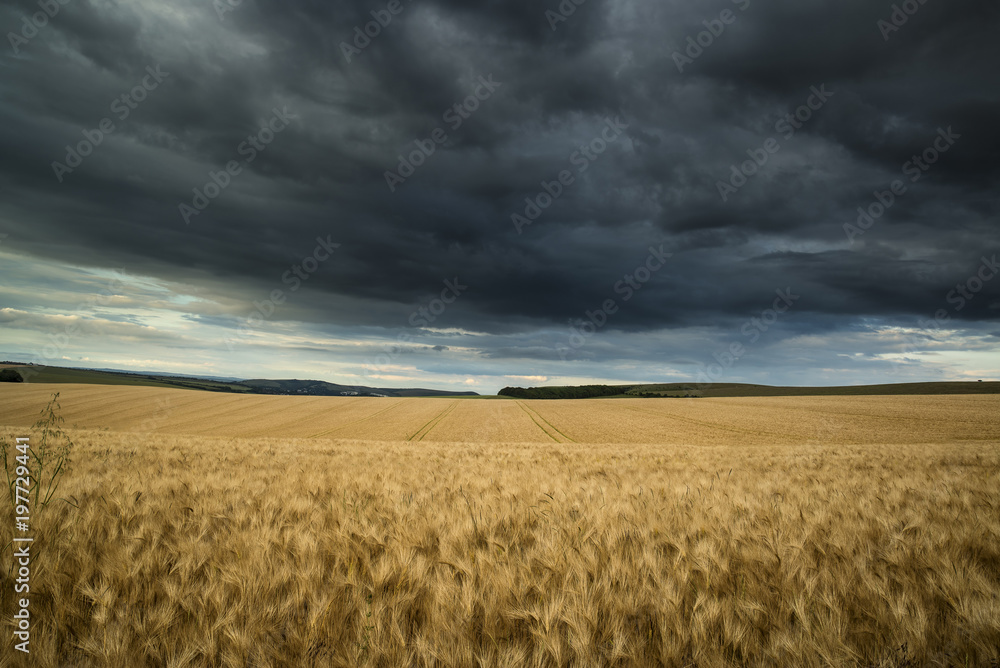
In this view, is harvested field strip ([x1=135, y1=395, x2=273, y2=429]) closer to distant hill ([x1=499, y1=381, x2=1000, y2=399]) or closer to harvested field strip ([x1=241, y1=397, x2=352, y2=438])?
harvested field strip ([x1=241, y1=397, x2=352, y2=438])

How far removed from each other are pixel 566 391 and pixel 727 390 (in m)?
40.7

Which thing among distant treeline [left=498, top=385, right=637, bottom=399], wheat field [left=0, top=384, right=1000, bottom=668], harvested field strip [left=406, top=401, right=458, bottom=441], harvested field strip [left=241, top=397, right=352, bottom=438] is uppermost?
wheat field [left=0, top=384, right=1000, bottom=668]

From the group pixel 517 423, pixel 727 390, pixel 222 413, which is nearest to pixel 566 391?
pixel 727 390

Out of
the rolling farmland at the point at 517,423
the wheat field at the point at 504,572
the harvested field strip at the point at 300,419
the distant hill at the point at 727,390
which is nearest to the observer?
the wheat field at the point at 504,572

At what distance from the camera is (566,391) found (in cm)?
11581

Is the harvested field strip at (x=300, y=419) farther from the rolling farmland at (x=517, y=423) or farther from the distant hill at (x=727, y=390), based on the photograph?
the distant hill at (x=727, y=390)

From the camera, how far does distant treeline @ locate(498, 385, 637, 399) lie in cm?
11238

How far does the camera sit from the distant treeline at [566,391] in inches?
4424

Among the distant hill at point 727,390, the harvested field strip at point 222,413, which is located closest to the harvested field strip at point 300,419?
the harvested field strip at point 222,413

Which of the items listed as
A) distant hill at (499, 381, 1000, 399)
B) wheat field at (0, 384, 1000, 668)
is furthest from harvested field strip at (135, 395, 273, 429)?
distant hill at (499, 381, 1000, 399)

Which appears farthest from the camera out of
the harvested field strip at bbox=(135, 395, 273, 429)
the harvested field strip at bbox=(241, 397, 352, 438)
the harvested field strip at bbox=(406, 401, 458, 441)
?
the harvested field strip at bbox=(135, 395, 273, 429)

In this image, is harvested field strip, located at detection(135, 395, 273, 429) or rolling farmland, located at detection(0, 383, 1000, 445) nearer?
rolling farmland, located at detection(0, 383, 1000, 445)

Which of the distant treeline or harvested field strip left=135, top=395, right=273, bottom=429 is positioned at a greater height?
harvested field strip left=135, top=395, right=273, bottom=429

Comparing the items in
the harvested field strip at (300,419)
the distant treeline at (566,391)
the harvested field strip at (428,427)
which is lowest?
the distant treeline at (566,391)
